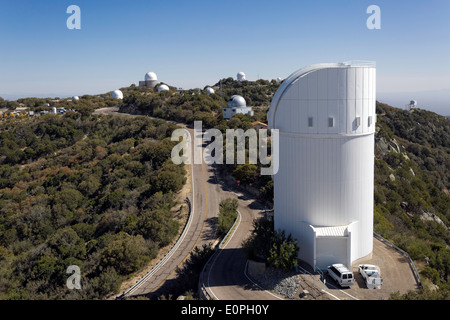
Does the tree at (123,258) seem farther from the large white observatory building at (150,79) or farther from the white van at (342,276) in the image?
the large white observatory building at (150,79)

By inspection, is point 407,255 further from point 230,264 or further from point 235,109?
point 235,109

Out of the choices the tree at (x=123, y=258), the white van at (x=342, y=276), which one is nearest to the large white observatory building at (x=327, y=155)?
the white van at (x=342, y=276)

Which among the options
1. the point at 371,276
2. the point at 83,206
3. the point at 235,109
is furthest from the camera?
the point at 235,109

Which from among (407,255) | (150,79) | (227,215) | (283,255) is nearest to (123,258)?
(227,215)

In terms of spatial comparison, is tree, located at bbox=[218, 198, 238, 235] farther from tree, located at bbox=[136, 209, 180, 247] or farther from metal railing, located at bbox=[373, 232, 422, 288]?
metal railing, located at bbox=[373, 232, 422, 288]

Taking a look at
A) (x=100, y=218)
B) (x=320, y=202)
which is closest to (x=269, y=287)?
(x=320, y=202)

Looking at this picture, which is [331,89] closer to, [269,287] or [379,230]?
[269,287]

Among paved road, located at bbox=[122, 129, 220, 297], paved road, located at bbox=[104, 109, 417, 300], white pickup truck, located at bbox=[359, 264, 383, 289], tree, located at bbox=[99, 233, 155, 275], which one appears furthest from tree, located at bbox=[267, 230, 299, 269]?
tree, located at bbox=[99, 233, 155, 275]
